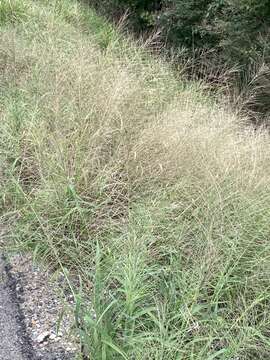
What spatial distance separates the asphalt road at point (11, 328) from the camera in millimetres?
1860

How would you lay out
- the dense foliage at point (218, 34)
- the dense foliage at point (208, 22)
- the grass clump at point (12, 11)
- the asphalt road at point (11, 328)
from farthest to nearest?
1. the dense foliage at point (208, 22)
2. the dense foliage at point (218, 34)
3. the grass clump at point (12, 11)
4. the asphalt road at point (11, 328)

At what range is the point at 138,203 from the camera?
8.70 feet

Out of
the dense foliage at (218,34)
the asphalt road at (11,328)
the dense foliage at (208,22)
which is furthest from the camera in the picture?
the dense foliage at (208,22)

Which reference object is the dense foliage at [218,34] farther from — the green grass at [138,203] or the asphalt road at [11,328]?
the asphalt road at [11,328]

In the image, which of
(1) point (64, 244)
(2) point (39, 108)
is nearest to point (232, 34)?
(2) point (39, 108)

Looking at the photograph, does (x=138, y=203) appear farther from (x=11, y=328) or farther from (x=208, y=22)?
(x=208, y=22)

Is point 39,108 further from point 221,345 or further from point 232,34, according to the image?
point 232,34

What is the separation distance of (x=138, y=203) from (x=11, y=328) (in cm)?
98

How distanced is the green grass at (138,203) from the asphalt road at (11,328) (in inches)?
9.0

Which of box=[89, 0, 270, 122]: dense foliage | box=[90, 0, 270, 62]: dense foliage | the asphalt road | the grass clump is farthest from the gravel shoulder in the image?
box=[90, 0, 270, 62]: dense foliage

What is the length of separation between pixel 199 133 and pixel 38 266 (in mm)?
1415

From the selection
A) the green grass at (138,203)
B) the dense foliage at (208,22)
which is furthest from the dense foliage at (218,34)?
the green grass at (138,203)

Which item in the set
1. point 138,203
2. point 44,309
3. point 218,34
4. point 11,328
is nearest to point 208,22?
point 218,34

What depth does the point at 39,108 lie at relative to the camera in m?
3.32
